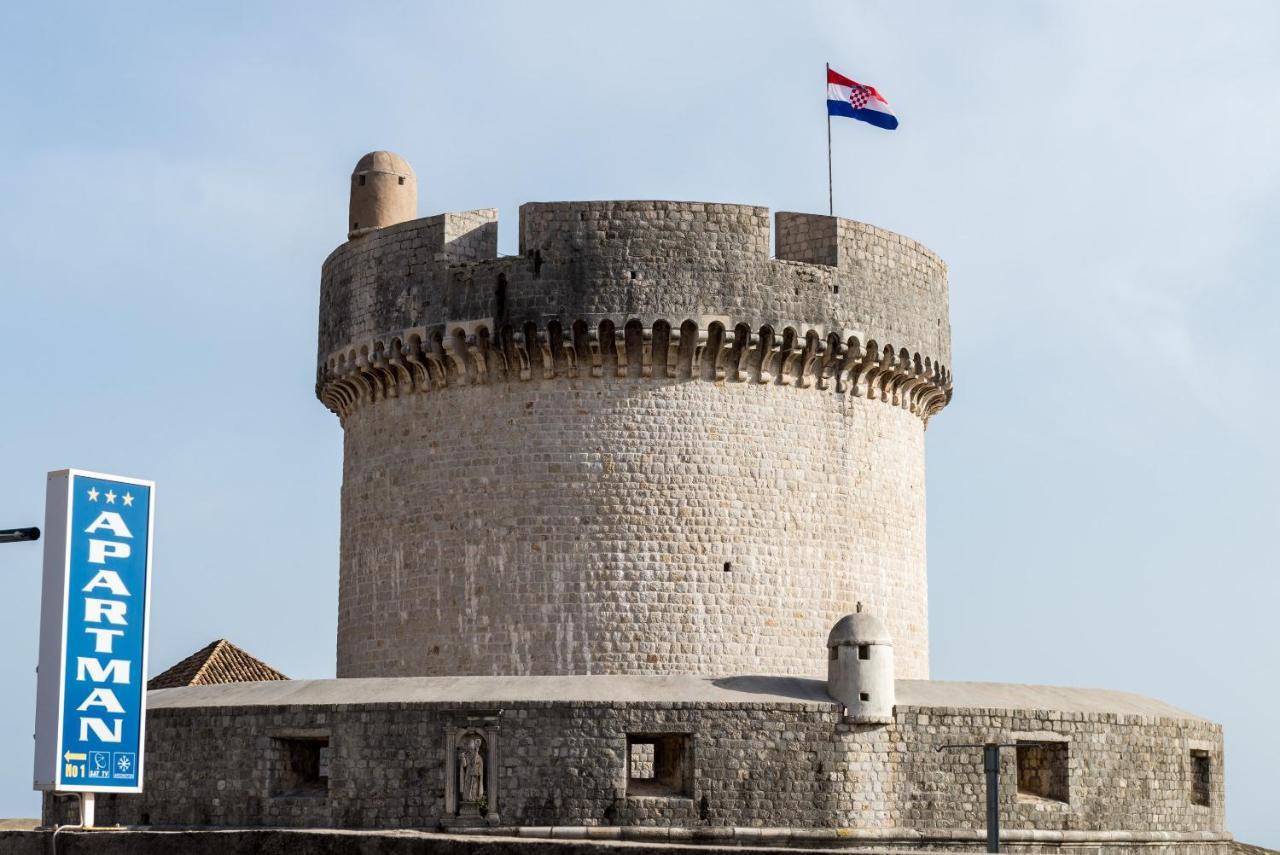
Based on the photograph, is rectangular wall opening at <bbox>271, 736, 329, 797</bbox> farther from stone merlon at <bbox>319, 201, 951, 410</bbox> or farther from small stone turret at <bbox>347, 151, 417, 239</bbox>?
small stone turret at <bbox>347, 151, 417, 239</bbox>

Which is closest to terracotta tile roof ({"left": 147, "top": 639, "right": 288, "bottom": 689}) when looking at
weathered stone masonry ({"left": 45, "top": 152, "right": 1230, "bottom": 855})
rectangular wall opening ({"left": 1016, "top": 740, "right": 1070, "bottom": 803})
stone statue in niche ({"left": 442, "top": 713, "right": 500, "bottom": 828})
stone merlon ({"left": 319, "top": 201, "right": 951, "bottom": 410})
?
weathered stone masonry ({"left": 45, "top": 152, "right": 1230, "bottom": 855})

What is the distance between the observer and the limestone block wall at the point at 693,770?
21234 millimetres

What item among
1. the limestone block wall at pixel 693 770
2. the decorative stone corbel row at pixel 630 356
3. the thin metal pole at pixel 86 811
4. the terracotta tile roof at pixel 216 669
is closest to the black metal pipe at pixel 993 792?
the limestone block wall at pixel 693 770

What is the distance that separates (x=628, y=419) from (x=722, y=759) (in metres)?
4.89

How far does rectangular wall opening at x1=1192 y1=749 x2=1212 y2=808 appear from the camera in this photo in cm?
2453

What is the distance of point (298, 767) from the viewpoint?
22625 millimetres

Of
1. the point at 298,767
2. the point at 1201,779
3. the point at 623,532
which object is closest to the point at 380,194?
the point at 623,532

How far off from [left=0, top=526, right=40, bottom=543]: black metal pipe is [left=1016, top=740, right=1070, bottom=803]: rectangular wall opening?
37.4 feet

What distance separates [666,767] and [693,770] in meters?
0.62

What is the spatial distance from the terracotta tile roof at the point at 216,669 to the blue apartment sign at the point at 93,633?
1538cm

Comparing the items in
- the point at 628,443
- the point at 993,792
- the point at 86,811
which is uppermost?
the point at 628,443

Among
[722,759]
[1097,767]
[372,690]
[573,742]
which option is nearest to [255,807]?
[372,690]

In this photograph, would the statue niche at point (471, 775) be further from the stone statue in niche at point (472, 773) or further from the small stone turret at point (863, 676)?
the small stone turret at point (863, 676)

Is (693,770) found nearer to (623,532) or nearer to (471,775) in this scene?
(471,775)
